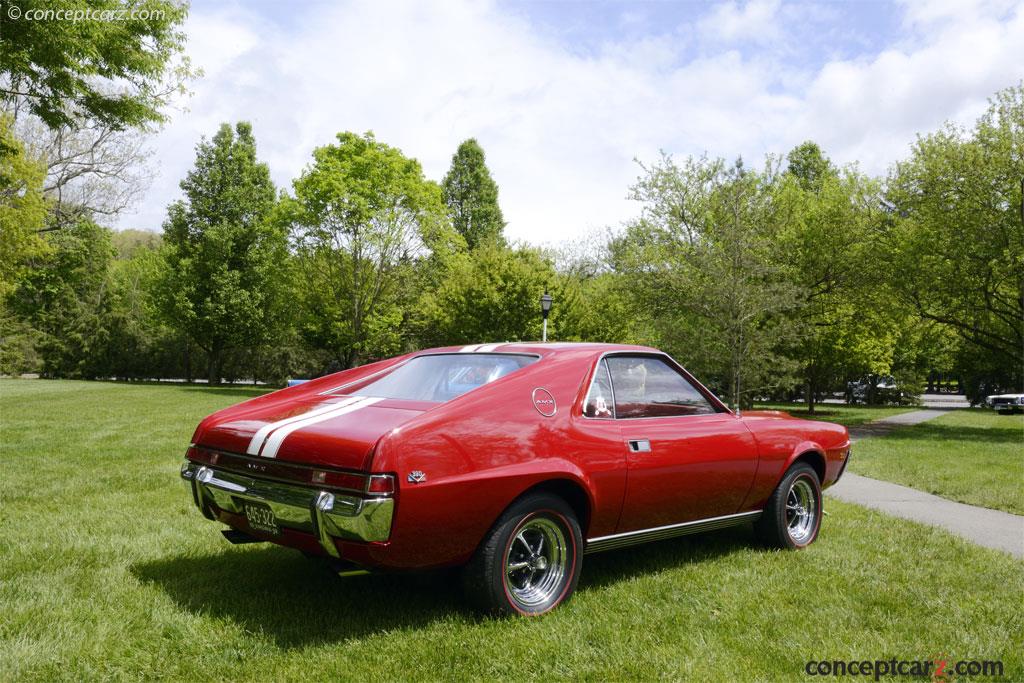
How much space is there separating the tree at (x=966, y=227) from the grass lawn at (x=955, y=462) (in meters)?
3.88

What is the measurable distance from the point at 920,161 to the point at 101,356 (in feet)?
164

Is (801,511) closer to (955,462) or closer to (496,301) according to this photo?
(955,462)

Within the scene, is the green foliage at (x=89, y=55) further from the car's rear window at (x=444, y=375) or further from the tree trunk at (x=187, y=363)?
the tree trunk at (x=187, y=363)

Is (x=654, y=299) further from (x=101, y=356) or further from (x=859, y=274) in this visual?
(x=101, y=356)

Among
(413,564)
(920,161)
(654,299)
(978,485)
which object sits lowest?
(978,485)

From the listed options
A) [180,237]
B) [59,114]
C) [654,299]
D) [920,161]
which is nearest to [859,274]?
[920,161]

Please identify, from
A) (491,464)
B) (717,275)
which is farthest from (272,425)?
(717,275)

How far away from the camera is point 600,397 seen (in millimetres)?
4570

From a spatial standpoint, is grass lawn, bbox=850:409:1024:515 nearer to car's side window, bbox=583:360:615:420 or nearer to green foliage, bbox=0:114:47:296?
car's side window, bbox=583:360:615:420

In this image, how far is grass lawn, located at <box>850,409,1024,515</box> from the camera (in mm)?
9328

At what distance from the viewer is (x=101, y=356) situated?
51156 mm

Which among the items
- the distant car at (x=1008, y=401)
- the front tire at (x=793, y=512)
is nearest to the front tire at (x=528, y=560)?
the front tire at (x=793, y=512)

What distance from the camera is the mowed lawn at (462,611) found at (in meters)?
3.44

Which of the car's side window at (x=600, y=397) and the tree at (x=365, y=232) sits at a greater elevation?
the tree at (x=365, y=232)
